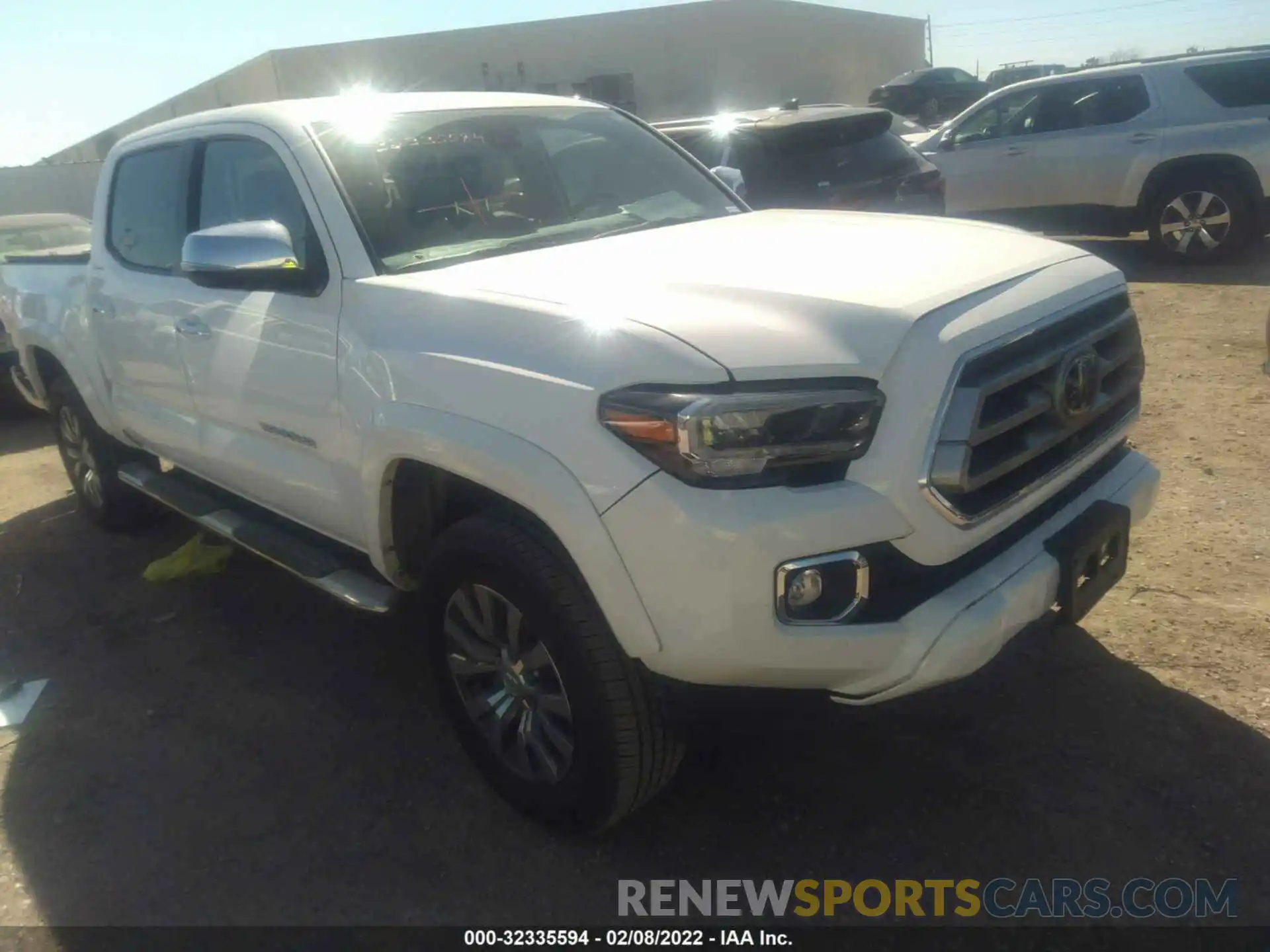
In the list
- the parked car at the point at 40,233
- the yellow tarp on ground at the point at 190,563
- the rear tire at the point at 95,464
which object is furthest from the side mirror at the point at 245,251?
the parked car at the point at 40,233

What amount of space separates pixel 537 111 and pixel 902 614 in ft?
8.07

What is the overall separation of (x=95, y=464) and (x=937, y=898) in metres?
4.41

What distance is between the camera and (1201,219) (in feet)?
29.7

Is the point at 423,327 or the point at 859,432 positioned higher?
the point at 423,327

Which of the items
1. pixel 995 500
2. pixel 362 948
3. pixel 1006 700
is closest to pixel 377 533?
pixel 362 948

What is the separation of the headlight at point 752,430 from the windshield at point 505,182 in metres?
1.14

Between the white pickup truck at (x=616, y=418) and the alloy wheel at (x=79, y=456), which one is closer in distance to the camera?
the white pickup truck at (x=616, y=418)

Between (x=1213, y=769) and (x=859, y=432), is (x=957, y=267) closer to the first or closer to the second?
(x=859, y=432)

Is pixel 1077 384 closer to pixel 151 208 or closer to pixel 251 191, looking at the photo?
pixel 251 191

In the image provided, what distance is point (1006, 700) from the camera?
3.18 metres

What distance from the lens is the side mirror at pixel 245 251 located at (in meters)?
2.85

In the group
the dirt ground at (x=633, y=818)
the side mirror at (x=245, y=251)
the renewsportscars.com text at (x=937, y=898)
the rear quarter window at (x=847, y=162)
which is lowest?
the renewsportscars.com text at (x=937, y=898)

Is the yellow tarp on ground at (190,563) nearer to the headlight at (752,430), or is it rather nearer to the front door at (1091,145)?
the headlight at (752,430)

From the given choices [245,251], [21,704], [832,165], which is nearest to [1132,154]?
[832,165]
